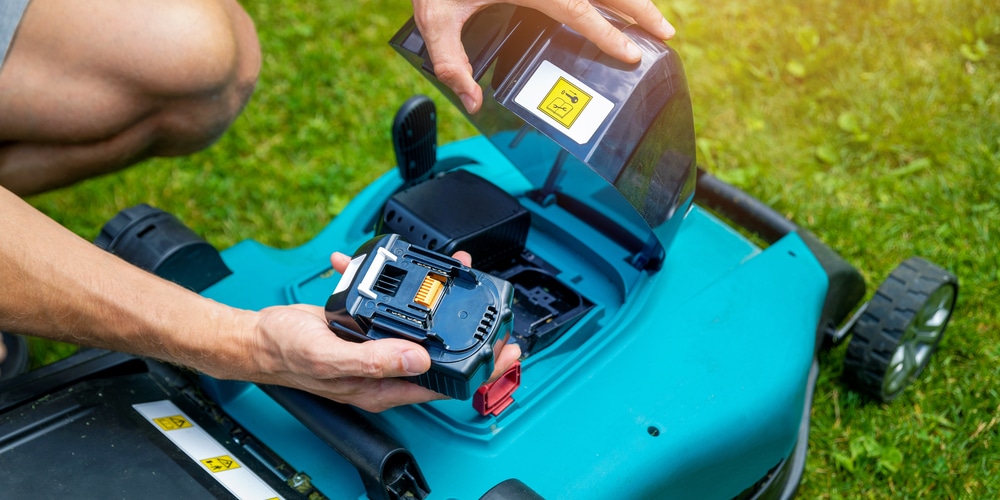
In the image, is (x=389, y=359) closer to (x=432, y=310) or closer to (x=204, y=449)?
(x=432, y=310)

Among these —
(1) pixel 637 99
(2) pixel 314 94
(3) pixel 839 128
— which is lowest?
(3) pixel 839 128

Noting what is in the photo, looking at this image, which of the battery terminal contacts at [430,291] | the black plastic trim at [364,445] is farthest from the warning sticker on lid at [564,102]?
the black plastic trim at [364,445]

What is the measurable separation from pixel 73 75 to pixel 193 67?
166mm

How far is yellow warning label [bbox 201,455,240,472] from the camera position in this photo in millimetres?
1008

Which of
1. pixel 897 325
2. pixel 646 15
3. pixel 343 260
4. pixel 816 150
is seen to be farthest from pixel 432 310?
pixel 816 150

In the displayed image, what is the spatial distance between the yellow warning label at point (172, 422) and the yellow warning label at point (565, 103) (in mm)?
576

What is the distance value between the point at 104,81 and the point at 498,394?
757 mm

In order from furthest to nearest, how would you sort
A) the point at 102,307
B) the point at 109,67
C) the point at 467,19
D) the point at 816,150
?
the point at 816,150, the point at 109,67, the point at 467,19, the point at 102,307

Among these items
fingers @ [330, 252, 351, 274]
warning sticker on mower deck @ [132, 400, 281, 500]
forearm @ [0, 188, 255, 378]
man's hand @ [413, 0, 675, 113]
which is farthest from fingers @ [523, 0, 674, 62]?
warning sticker on mower deck @ [132, 400, 281, 500]

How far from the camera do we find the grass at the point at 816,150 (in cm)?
148

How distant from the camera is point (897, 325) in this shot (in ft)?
4.45

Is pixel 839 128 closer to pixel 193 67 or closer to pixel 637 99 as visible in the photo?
pixel 637 99

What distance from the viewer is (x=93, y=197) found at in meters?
1.85

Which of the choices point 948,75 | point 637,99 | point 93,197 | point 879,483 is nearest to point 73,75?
point 93,197
